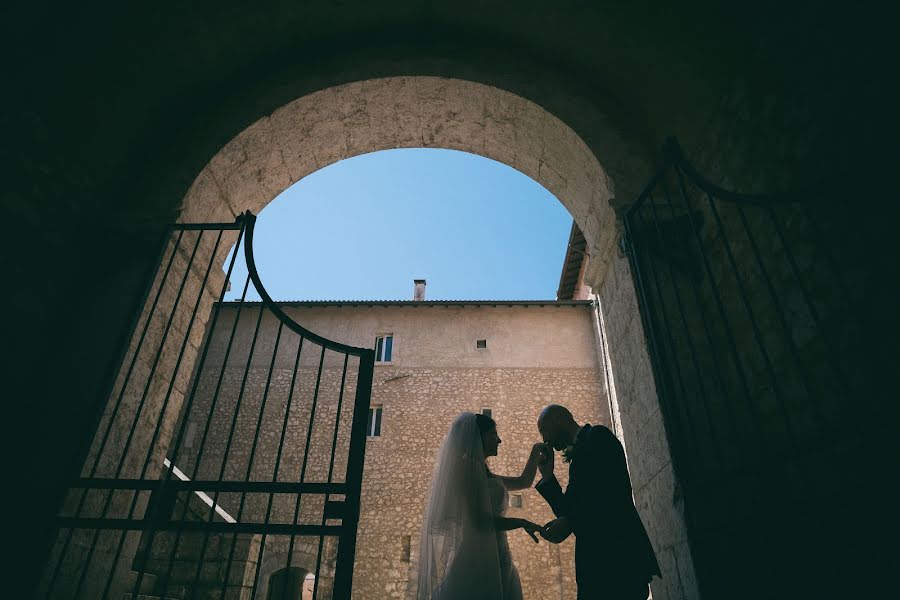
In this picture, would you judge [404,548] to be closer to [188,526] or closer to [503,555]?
[503,555]

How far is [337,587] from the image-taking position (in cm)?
219

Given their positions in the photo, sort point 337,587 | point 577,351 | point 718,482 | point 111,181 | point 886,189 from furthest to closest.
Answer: point 577,351 < point 111,181 < point 337,587 < point 718,482 < point 886,189

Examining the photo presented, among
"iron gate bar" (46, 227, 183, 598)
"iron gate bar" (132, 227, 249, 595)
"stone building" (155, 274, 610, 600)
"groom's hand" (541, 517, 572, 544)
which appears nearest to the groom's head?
"groom's hand" (541, 517, 572, 544)

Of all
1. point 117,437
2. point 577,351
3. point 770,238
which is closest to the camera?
point 770,238

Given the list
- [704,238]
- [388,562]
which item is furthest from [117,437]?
[388,562]

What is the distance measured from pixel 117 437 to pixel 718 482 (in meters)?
3.21

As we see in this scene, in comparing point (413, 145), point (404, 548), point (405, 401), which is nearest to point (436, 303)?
point (405, 401)

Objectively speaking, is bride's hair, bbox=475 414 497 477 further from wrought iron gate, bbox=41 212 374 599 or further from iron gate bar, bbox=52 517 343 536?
iron gate bar, bbox=52 517 343 536

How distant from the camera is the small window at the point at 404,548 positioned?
472 inches

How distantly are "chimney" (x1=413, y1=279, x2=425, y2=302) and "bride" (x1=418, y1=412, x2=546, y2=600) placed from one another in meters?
14.5

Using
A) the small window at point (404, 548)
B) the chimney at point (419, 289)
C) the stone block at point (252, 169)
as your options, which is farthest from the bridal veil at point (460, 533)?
the chimney at point (419, 289)

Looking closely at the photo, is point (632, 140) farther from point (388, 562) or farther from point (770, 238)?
point (388, 562)

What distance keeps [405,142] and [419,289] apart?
528 inches

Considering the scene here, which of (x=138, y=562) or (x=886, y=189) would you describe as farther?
(x=138, y=562)
